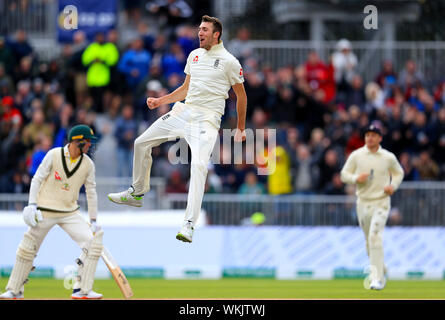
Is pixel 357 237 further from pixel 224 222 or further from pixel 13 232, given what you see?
Answer: pixel 13 232

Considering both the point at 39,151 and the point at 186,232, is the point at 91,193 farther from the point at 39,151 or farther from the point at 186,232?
the point at 39,151

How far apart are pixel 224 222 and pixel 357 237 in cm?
276

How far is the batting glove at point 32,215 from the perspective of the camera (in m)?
14.5

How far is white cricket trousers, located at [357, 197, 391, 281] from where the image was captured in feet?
55.6

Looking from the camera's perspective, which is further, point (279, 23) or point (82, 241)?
point (279, 23)

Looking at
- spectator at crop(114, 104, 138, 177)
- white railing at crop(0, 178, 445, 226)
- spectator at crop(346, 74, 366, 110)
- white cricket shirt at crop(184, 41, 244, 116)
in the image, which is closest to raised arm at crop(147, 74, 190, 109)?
white cricket shirt at crop(184, 41, 244, 116)

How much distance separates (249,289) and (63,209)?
414 cm

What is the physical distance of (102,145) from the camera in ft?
76.0

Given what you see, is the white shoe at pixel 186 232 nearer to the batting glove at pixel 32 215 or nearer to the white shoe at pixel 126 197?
the white shoe at pixel 126 197

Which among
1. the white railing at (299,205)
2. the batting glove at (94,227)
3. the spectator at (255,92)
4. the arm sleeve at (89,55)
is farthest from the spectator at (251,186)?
the batting glove at (94,227)

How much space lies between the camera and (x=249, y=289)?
1769 cm

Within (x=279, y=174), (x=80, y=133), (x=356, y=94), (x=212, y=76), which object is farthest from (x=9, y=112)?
(x=212, y=76)
